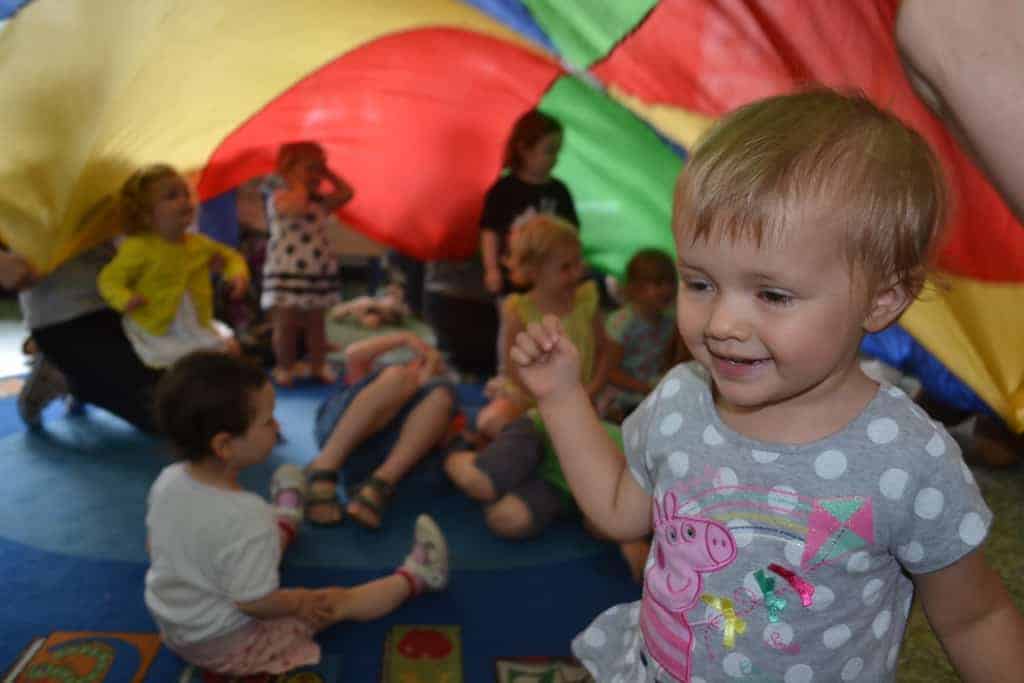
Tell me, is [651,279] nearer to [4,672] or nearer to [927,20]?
[4,672]

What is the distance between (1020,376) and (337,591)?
1.22m

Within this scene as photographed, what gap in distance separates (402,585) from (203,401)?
0.49 metres

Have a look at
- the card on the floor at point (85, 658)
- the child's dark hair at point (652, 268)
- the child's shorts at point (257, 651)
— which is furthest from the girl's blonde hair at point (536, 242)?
the card on the floor at point (85, 658)

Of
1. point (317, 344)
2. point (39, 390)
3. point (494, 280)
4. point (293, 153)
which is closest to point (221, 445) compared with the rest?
point (39, 390)

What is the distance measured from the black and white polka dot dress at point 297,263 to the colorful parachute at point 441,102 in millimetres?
147

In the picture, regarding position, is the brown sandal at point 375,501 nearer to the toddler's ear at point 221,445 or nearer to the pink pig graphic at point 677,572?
the toddler's ear at point 221,445

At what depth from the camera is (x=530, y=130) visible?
2.61 metres

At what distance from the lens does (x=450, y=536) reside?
1866 mm

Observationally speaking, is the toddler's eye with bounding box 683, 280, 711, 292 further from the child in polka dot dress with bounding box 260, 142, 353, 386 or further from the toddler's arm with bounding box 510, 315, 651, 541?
the child in polka dot dress with bounding box 260, 142, 353, 386

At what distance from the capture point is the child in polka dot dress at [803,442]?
0.65 m

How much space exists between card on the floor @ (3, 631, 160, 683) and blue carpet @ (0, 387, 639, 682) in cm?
2

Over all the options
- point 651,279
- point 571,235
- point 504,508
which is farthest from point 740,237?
point 651,279

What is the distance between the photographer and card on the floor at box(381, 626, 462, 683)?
1354 millimetres

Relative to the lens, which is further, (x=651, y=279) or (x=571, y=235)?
(x=651, y=279)
